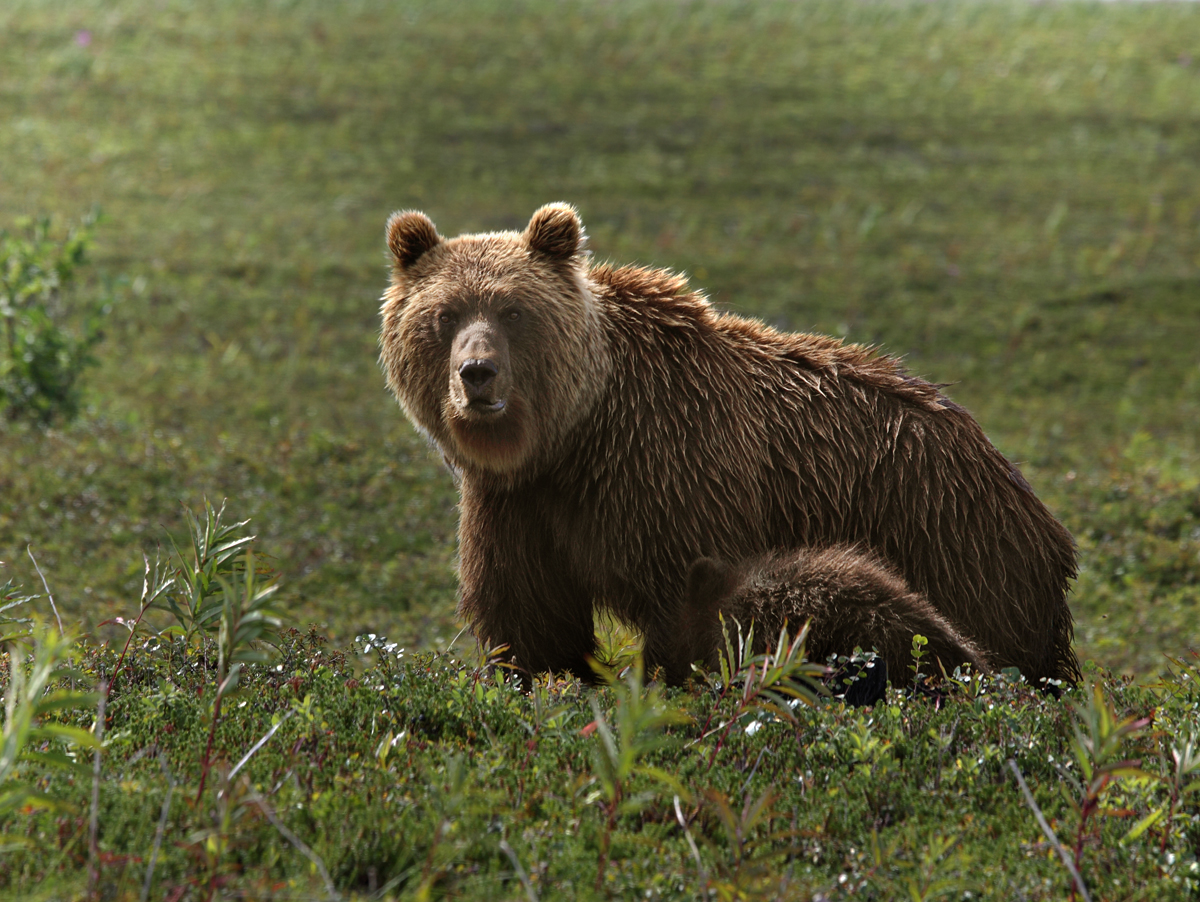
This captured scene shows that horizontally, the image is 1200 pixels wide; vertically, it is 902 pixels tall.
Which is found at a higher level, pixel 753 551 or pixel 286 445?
pixel 753 551

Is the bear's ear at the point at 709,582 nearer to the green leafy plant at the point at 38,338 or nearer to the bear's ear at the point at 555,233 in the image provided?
the bear's ear at the point at 555,233

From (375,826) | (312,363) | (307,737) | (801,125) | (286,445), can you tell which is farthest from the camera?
(801,125)

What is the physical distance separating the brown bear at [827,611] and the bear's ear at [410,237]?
2.08 meters

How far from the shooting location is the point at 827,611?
423 cm

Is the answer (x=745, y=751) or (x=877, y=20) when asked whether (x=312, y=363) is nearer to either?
(x=745, y=751)

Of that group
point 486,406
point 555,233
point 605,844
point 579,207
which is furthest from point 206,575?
point 579,207

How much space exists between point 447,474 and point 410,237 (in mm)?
5663

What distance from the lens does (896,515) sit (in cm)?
476

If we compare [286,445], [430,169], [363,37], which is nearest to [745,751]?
[286,445]

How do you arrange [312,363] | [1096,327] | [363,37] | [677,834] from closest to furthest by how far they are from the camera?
[677,834], [312,363], [1096,327], [363,37]

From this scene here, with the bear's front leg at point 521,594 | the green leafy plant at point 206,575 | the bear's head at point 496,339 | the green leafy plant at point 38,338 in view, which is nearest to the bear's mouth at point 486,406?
the bear's head at point 496,339

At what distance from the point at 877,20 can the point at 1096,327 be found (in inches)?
657

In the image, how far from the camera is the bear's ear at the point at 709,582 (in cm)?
Result: 447

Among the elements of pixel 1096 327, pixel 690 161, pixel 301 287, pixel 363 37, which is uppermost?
pixel 363 37
